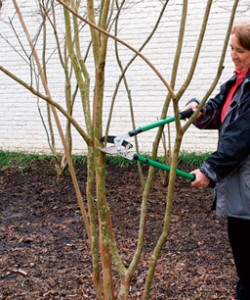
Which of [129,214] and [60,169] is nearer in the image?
[129,214]

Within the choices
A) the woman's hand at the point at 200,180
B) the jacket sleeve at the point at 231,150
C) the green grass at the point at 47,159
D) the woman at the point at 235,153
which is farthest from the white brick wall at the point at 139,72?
the woman's hand at the point at 200,180

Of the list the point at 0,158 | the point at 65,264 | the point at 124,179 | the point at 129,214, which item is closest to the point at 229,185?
the point at 65,264

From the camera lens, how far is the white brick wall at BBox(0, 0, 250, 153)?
20.1 ft

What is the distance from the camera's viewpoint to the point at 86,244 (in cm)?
352

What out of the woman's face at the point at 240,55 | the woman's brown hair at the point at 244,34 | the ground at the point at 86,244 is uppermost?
the woman's brown hair at the point at 244,34

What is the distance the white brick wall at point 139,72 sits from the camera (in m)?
6.14

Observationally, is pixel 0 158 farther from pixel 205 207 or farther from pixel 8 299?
pixel 8 299

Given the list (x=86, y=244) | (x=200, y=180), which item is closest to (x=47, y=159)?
(x=86, y=244)

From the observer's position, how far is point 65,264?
3.18 m

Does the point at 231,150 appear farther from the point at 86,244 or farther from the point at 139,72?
the point at 139,72

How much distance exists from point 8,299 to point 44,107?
4.68 m

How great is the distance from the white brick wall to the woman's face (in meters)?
3.88

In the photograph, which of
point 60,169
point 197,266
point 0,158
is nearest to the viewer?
point 197,266

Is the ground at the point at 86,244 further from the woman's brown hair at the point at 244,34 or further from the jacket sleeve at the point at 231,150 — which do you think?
the woman's brown hair at the point at 244,34
